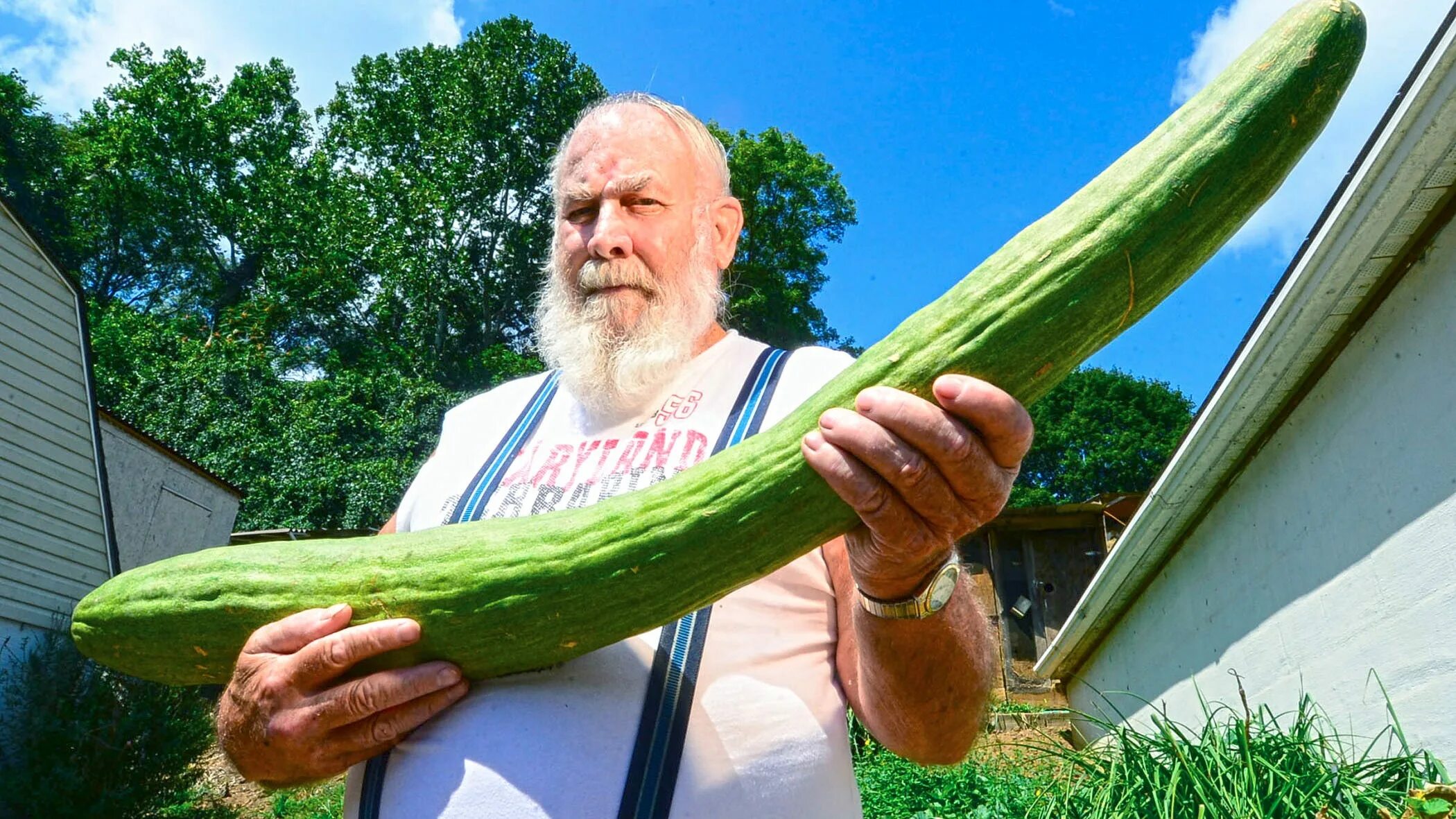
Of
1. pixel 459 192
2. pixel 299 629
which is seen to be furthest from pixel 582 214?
pixel 459 192

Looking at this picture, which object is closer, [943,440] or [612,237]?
[943,440]

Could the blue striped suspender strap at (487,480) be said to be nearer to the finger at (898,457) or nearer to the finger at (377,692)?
the finger at (377,692)

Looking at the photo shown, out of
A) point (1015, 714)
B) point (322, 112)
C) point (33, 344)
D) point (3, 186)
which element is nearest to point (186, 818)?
point (33, 344)

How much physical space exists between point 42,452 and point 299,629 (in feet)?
34.9

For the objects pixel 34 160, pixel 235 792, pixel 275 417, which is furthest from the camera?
pixel 34 160

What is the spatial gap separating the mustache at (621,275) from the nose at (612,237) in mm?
22

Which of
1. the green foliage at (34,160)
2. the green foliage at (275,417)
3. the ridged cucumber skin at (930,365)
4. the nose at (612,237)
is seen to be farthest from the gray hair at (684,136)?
the green foliage at (34,160)

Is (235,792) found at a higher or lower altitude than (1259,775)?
higher

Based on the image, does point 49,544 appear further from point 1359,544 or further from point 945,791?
point 1359,544

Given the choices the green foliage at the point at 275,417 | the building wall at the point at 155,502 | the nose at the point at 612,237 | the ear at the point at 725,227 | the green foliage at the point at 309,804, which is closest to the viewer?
the nose at the point at 612,237

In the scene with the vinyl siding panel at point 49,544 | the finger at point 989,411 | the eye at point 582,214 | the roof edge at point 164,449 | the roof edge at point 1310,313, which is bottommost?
the finger at point 989,411

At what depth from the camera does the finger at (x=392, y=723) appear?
1672mm

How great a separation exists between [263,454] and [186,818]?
52.6ft

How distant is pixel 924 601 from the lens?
5.12ft
